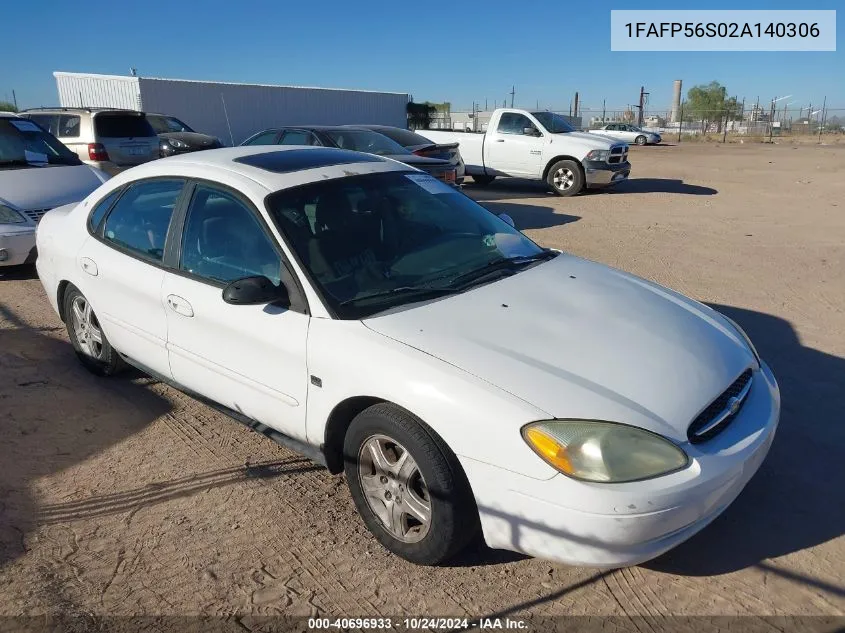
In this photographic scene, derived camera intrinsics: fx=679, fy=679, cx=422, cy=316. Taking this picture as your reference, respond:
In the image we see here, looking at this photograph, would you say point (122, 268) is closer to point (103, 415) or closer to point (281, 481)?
point (103, 415)

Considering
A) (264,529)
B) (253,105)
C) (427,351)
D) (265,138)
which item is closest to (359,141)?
(265,138)

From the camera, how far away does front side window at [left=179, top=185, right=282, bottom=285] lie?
3336 mm

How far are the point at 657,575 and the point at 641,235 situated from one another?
7411 millimetres

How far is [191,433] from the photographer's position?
398cm

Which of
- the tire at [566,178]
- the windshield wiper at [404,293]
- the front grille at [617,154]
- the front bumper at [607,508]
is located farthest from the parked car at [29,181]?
the front grille at [617,154]

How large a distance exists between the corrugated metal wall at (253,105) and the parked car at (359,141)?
16454mm

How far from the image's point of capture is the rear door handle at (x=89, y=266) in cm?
421

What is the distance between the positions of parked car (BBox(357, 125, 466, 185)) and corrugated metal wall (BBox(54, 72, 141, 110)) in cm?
1776

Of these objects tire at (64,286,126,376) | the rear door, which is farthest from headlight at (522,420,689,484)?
the rear door

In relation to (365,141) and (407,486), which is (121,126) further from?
(407,486)

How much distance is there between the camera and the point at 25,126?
838 cm

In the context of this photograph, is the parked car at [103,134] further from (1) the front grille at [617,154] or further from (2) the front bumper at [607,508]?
(2) the front bumper at [607,508]

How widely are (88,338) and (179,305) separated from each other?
1483 mm

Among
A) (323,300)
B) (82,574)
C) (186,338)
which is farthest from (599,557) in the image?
(186,338)
